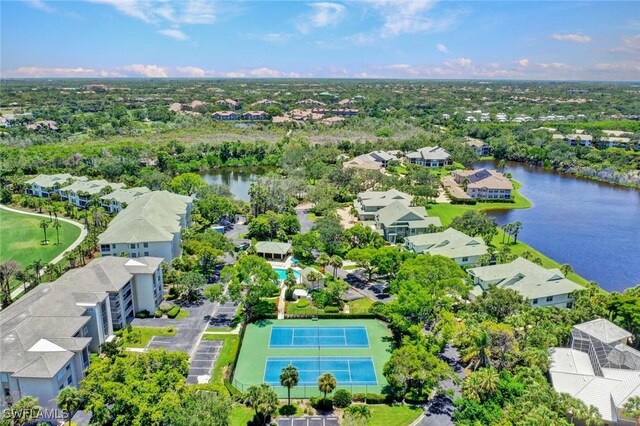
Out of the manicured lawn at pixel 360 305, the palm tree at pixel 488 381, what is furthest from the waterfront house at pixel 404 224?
the palm tree at pixel 488 381

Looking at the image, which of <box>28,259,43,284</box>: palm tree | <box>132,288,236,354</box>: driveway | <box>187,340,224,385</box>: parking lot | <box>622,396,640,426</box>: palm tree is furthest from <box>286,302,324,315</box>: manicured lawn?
<box>28,259,43,284</box>: palm tree

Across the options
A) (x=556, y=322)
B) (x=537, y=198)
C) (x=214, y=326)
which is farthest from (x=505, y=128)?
(x=214, y=326)

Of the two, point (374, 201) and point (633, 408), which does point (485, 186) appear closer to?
point (374, 201)

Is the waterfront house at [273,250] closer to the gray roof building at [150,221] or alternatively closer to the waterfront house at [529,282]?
the gray roof building at [150,221]

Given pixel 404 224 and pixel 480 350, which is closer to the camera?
pixel 480 350

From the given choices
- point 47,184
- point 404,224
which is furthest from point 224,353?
point 47,184

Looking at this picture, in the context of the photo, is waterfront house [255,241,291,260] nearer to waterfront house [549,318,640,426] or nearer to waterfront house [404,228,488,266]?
waterfront house [404,228,488,266]
